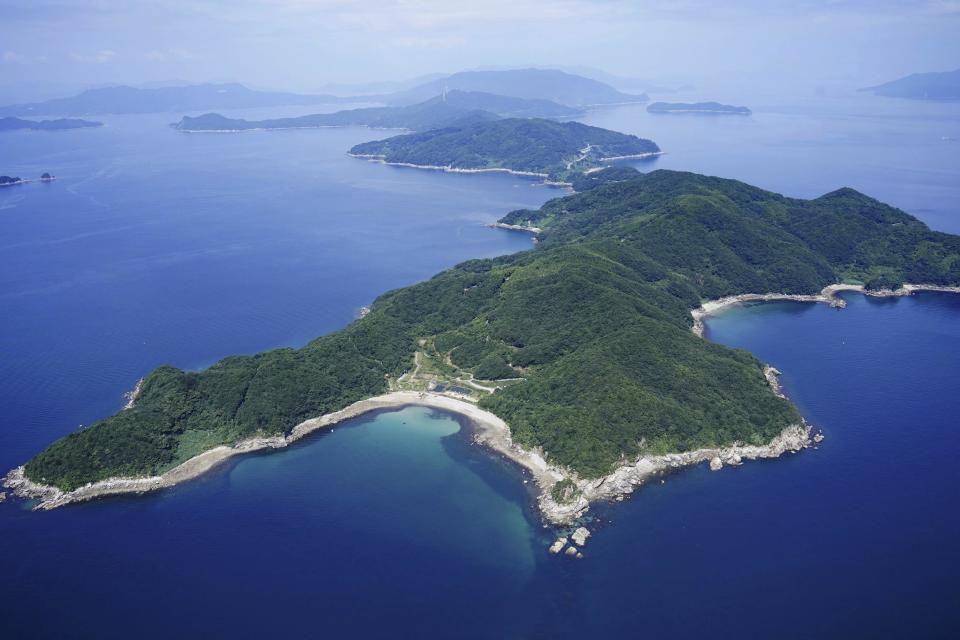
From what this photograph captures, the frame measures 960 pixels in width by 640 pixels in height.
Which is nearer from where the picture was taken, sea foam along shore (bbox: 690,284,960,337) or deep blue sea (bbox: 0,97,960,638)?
deep blue sea (bbox: 0,97,960,638)

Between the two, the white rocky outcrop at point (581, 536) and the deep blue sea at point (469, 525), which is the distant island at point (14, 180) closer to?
the deep blue sea at point (469, 525)

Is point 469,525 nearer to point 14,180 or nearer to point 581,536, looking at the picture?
point 581,536

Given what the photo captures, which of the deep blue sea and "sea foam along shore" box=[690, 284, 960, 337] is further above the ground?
"sea foam along shore" box=[690, 284, 960, 337]

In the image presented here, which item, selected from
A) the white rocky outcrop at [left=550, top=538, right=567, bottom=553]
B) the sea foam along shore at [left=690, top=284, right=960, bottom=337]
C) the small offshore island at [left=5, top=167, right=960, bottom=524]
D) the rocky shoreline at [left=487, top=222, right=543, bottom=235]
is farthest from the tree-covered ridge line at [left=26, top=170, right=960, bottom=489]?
the rocky shoreline at [left=487, top=222, right=543, bottom=235]

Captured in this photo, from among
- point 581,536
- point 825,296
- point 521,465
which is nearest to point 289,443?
point 521,465

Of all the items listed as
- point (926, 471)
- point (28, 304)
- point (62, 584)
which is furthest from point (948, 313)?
point (28, 304)

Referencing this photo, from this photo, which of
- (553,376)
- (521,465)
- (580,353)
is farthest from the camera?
(580,353)

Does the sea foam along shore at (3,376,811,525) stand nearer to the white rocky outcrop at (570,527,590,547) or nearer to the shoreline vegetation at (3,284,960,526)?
the shoreline vegetation at (3,284,960,526)

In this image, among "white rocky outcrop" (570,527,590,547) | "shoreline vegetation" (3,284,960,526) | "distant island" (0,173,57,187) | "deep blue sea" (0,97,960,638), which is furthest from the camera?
Answer: "distant island" (0,173,57,187)

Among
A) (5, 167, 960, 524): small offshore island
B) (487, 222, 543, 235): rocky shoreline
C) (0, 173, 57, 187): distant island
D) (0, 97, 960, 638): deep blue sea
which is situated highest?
(0, 173, 57, 187): distant island
